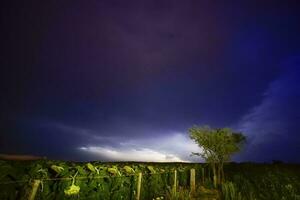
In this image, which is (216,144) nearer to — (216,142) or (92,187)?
(216,142)

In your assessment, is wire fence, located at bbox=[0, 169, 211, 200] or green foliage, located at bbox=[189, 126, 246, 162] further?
green foliage, located at bbox=[189, 126, 246, 162]

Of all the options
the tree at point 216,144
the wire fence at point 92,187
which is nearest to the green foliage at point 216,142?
the tree at point 216,144

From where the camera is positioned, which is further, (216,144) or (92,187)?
(216,144)

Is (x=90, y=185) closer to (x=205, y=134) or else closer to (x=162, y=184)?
(x=162, y=184)

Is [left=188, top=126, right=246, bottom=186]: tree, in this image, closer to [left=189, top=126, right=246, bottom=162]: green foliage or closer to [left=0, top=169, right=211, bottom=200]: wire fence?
[left=189, top=126, right=246, bottom=162]: green foliage

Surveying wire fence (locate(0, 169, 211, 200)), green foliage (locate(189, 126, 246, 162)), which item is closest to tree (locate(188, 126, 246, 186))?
green foliage (locate(189, 126, 246, 162))

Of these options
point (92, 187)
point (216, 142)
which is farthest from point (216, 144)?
point (92, 187)

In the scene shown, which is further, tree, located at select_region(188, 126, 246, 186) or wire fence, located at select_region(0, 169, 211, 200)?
tree, located at select_region(188, 126, 246, 186)

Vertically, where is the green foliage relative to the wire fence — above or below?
above

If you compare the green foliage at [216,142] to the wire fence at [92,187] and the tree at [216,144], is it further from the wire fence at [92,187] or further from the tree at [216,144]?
the wire fence at [92,187]

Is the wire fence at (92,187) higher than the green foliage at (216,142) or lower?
lower

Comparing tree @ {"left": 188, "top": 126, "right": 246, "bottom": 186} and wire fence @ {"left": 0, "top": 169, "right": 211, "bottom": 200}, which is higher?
tree @ {"left": 188, "top": 126, "right": 246, "bottom": 186}

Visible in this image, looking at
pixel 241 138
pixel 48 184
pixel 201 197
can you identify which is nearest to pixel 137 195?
pixel 48 184

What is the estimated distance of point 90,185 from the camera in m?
10.3
